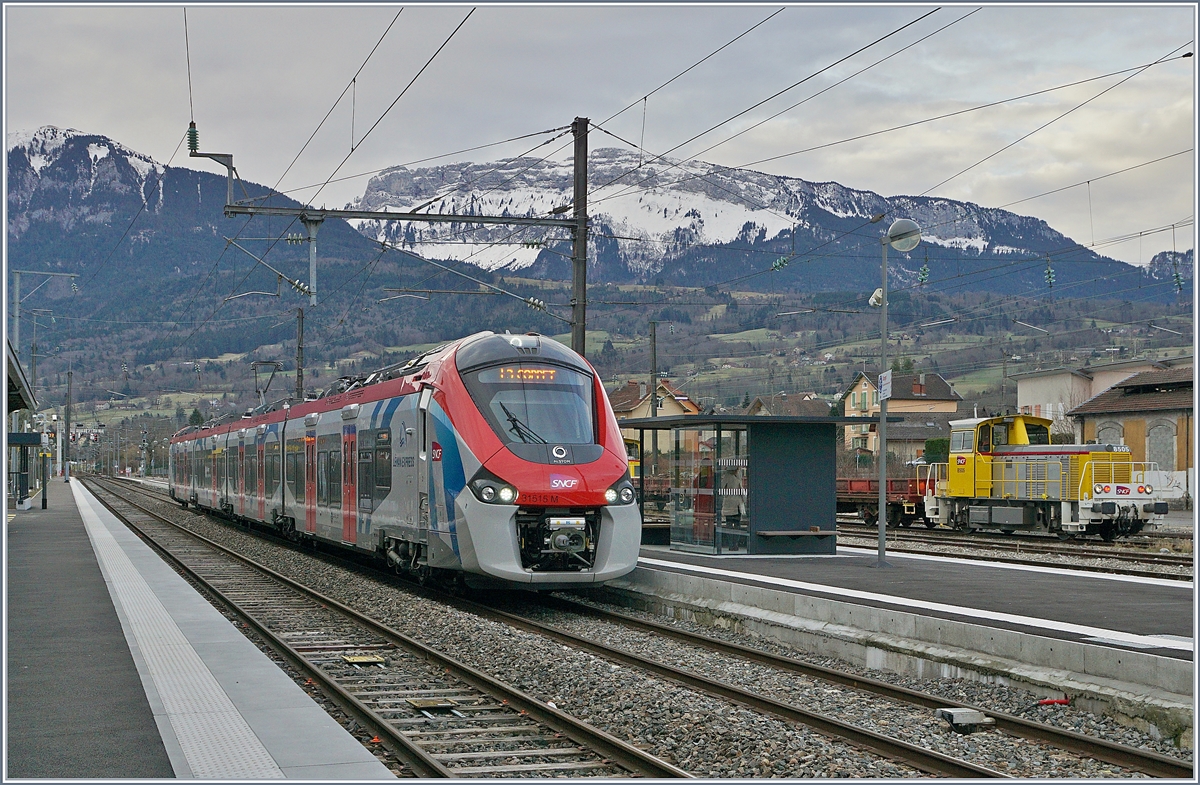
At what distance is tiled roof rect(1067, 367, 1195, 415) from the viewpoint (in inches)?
1841

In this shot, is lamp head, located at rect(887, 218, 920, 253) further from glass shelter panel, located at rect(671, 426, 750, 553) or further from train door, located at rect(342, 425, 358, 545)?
train door, located at rect(342, 425, 358, 545)

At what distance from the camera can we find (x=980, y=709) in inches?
378

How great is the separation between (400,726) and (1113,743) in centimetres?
521

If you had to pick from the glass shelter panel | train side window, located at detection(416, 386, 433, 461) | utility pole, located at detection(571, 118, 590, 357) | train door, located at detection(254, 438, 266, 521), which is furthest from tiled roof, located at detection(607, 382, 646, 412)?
train side window, located at detection(416, 386, 433, 461)

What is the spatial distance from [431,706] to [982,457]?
2505 centimetres

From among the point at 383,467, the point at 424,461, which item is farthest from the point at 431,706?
the point at 383,467

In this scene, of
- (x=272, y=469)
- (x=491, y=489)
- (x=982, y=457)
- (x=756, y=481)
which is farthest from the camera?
(x=982, y=457)

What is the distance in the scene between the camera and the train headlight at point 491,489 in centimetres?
1485

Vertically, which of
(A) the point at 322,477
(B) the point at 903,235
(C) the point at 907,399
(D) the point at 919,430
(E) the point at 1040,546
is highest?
(C) the point at 907,399

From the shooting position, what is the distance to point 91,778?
22.9 feet

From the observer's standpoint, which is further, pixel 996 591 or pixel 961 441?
pixel 961 441

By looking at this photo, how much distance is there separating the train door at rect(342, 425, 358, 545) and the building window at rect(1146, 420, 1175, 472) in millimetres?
36785

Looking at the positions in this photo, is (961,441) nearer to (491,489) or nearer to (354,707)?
(491,489)

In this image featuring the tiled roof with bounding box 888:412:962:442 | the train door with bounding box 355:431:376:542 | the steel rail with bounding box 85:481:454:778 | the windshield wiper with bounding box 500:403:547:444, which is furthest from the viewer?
the tiled roof with bounding box 888:412:962:442
